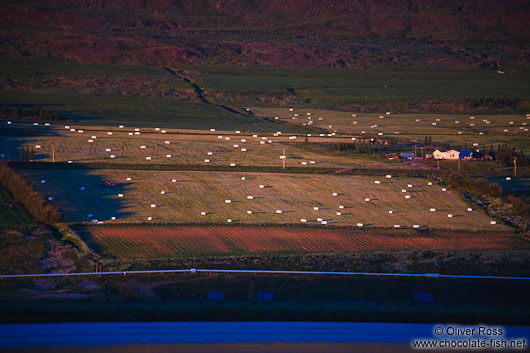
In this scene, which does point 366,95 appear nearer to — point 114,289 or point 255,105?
point 255,105

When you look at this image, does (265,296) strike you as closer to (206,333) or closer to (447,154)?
(206,333)

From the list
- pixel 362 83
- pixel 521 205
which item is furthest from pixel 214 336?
pixel 362 83

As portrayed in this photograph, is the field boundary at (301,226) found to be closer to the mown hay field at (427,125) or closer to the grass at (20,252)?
the grass at (20,252)

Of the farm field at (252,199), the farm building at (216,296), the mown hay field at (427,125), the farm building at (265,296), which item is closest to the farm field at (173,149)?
the farm field at (252,199)

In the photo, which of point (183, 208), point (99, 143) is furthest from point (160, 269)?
point (99, 143)

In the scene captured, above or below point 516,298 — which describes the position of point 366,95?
above

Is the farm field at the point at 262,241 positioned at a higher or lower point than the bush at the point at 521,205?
lower
